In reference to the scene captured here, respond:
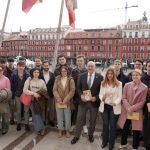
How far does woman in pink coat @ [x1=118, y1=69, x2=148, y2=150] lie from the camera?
4.38 metres

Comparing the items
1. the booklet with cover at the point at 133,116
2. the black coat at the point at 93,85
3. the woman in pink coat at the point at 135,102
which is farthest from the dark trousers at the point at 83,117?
the booklet with cover at the point at 133,116

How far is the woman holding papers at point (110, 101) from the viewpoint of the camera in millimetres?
4547

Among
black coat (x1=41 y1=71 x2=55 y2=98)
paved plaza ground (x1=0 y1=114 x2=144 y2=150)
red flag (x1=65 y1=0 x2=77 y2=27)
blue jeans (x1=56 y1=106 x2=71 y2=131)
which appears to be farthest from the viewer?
red flag (x1=65 y1=0 x2=77 y2=27)

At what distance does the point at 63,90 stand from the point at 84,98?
1.70 ft

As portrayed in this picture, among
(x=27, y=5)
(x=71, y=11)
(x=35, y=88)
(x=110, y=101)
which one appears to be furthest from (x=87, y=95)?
(x=27, y=5)

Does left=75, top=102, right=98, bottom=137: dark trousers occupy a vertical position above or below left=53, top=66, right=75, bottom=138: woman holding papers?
below

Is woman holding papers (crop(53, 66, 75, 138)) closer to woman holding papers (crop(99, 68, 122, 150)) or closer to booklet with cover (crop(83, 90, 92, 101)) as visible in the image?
booklet with cover (crop(83, 90, 92, 101))

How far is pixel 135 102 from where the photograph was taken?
442cm

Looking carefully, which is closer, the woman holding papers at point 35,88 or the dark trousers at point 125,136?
the dark trousers at point 125,136

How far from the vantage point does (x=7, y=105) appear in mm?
5305

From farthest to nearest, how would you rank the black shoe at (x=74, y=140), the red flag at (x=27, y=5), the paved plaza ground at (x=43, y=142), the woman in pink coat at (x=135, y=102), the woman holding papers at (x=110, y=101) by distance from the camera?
the red flag at (x=27, y=5)
the black shoe at (x=74, y=140)
the paved plaza ground at (x=43, y=142)
the woman holding papers at (x=110, y=101)
the woman in pink coat at (x=135, y=102)

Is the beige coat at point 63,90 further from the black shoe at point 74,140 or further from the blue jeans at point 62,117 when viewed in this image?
the black shoe at point 74,140

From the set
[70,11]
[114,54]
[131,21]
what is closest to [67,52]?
[114,54]

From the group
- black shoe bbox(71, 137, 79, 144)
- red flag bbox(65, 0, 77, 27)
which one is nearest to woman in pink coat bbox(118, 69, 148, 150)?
black shoe bbox(71, 137, 79, 144)
